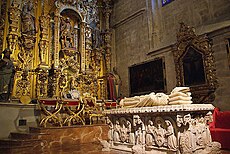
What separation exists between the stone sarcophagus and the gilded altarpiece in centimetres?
535

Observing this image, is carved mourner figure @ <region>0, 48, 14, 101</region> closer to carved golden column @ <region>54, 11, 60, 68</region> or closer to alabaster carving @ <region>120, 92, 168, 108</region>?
carved golden column @ <region>54, 11, 60, 68</region>

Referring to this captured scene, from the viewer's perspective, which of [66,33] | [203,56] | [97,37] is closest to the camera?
[203,56]

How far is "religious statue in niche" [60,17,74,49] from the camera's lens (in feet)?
34.2

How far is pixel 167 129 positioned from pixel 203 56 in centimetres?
482

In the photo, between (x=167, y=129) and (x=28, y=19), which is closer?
(x=167, y=129)

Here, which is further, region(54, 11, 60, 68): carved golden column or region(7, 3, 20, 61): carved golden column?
region(54, 11, 60, 68): carved golden column

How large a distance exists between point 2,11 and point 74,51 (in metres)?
3.57

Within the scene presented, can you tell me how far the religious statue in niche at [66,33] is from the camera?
1043cm

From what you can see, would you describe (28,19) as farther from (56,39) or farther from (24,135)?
(24,135)

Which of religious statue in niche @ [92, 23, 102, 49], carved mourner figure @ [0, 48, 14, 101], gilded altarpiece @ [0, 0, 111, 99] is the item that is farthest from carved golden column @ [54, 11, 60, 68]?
carved mourner figure @ [0, 48, 14, 101]

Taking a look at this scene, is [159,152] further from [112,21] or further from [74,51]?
[112,21]

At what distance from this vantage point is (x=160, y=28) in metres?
9.88

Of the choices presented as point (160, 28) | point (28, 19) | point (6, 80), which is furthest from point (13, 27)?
point (160, 28)

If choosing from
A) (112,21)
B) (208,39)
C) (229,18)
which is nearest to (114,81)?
(112,21)
